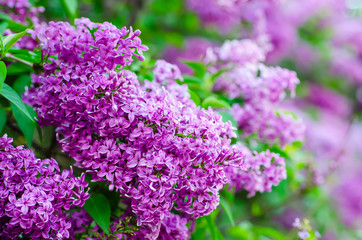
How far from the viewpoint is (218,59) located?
1653 mm

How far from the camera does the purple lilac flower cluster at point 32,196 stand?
31.0 inches

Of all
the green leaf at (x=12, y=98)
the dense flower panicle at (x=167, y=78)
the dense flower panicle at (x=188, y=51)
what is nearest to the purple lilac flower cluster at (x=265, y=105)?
the dense flower panicle at (x=167, y=78)

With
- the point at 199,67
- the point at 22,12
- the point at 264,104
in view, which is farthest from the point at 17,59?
the point at 264,104

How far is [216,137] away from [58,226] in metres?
0.38

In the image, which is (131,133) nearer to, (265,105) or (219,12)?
(265,105)

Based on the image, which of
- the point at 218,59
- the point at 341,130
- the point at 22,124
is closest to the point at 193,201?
the point at 22,124

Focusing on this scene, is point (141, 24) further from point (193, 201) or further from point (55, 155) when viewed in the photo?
point (193, 201)

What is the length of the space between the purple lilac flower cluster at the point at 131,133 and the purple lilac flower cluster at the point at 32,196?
0.20 feet

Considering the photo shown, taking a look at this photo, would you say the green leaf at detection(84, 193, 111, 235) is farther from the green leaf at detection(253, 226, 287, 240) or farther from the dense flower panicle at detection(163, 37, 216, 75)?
the dense flower panicle at detection(163, 37, 216, 75)

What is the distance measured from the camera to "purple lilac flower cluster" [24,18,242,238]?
821 mm

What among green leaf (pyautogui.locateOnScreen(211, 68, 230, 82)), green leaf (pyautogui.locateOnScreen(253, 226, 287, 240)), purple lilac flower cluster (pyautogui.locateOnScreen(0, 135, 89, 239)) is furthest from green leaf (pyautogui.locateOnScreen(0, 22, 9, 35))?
green leaf (pyautogui.locateOnScreen(253, 226, 287, 240))

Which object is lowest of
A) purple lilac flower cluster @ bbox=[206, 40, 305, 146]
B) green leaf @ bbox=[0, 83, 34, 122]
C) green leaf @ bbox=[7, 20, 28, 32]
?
purple lilac flower cluster @ bbox=[206, 40, 305, 146]

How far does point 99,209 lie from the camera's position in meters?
0.90

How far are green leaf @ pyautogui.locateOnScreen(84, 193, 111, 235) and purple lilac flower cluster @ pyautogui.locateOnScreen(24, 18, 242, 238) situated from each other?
0.08m
